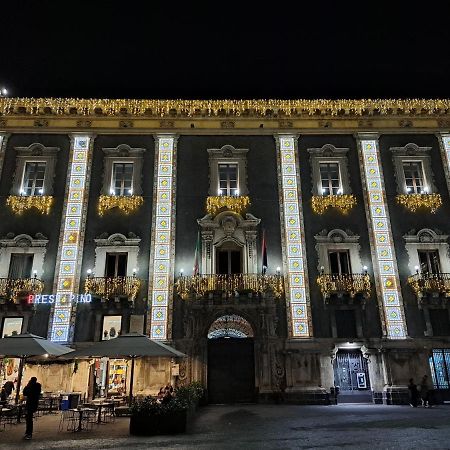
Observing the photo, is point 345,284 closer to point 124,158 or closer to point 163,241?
point 163,241

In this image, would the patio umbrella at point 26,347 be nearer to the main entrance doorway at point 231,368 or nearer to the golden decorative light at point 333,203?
the main entrance doorway at point 231,368

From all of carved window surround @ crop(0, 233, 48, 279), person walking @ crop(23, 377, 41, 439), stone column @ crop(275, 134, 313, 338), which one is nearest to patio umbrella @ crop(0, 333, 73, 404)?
person walking @ crop(23, 377, 41, 439)

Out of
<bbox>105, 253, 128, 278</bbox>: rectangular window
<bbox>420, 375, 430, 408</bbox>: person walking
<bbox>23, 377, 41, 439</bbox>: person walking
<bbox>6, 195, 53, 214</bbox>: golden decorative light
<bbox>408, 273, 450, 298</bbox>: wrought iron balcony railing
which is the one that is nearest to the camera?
<bbox>23, 377, 41, 439</bbox>: person walking

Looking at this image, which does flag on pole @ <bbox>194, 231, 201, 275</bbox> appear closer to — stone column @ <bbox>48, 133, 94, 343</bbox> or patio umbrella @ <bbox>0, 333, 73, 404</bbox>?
stone column @ <bbox>48, 133, 94, 343</bbox>

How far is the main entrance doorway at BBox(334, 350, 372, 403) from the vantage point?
25391 mm

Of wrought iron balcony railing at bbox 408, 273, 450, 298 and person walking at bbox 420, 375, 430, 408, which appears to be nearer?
person walking at bbox 420, 375, 430, 408

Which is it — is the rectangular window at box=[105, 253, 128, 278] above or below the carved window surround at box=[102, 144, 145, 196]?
below

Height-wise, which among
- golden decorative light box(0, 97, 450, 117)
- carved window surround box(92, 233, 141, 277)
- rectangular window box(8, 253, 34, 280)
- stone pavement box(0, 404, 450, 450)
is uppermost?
golden decorative light box(0, 97, 450, 117)

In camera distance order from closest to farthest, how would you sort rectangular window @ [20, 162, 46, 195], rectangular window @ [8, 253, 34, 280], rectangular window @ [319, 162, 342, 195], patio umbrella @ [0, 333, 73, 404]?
1. patio umbrella @ [0, 333, 73, 404]
2. rectangular window @ [8, 253, 34, 280]
3. rectangular window @ [20, 162, 46, 195]
4. rectangular window @ [319, 162, 342, 195]

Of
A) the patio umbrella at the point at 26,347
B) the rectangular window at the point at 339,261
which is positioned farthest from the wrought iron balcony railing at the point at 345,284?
the patio umbrella at the point at 26,347

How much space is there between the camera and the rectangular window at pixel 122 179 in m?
28.2

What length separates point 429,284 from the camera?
25.1m

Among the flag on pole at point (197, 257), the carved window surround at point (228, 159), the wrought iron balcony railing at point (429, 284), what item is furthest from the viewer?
the carved window surround at point (228, 159)

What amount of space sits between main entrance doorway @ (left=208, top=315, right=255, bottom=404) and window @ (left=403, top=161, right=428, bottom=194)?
13297 mm
